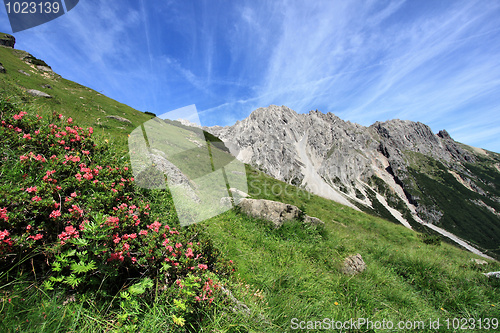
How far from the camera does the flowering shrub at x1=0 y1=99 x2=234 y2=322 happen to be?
2.92 m

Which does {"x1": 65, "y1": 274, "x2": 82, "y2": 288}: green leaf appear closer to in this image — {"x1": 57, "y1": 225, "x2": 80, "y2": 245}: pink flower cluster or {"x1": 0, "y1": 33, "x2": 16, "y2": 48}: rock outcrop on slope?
{"x1": 57, "y1": 225, "x2": 80, "y2": 245}: pink flower cluster

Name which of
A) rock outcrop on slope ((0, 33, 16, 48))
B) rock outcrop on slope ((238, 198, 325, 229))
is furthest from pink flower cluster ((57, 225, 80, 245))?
rock outcrop on slope ((0, 33, 16, 48))

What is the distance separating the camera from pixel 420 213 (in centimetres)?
19088

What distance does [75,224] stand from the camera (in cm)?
347

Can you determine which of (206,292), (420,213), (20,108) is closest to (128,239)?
(206,292)

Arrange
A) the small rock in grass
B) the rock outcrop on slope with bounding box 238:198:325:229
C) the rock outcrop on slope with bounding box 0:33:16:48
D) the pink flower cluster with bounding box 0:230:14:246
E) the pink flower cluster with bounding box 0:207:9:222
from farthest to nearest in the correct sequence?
the rock outcrop on slope with bounding box 0:33:16:48, the rock outcrop on slope with bounding box 238:198:325:229, the small rock in grass, the pink flower cluster with bounding box 0:207:9:222, the pink flower cluster with bounding box 0:230:14:246

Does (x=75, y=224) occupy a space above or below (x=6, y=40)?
below

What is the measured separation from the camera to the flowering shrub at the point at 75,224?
292 centimetres

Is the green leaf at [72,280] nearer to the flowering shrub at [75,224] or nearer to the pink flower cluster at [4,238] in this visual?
the flowering shrub at [75,224]

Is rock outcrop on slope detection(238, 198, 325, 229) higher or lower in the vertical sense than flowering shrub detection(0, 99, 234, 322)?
lower

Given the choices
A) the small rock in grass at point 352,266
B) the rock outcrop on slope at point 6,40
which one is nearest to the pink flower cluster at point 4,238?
the small rock in grass at point 352,266

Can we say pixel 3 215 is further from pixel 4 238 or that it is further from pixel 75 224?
pixel 75 224

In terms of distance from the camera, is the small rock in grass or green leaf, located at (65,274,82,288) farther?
the small rock in grass

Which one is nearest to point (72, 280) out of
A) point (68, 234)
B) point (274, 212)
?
point (68, 234)
